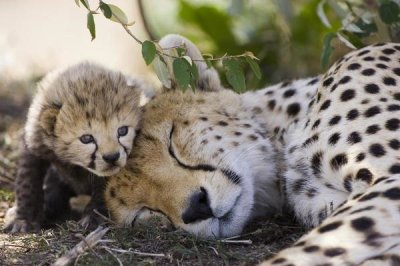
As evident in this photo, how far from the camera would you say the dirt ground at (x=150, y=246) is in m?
2.71

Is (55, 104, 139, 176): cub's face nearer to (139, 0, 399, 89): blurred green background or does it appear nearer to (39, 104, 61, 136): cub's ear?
(39, 104, 61, 136): cub's ear

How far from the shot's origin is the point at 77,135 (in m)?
3.01

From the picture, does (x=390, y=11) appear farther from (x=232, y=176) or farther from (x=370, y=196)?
(x=370, y=196)

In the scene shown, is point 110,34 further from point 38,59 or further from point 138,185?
point 138,185

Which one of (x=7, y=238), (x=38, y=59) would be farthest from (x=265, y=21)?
(x=7, y=238)

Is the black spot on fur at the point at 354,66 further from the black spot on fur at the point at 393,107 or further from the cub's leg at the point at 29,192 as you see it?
the cub's leg at the point at 29,192

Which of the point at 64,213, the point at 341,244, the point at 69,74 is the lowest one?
the point at 64,213

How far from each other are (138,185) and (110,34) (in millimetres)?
4979

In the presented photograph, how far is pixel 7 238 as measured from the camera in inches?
125

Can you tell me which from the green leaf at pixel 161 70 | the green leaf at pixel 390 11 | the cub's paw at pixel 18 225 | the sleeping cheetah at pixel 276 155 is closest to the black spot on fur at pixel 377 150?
the sleeping cheetah at pixel 276 155

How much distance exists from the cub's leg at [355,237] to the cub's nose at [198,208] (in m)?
0.46

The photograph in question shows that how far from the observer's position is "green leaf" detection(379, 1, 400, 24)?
351 cm

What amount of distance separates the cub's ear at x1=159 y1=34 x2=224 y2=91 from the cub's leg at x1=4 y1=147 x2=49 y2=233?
71cm

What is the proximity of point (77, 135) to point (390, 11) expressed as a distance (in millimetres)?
1395
